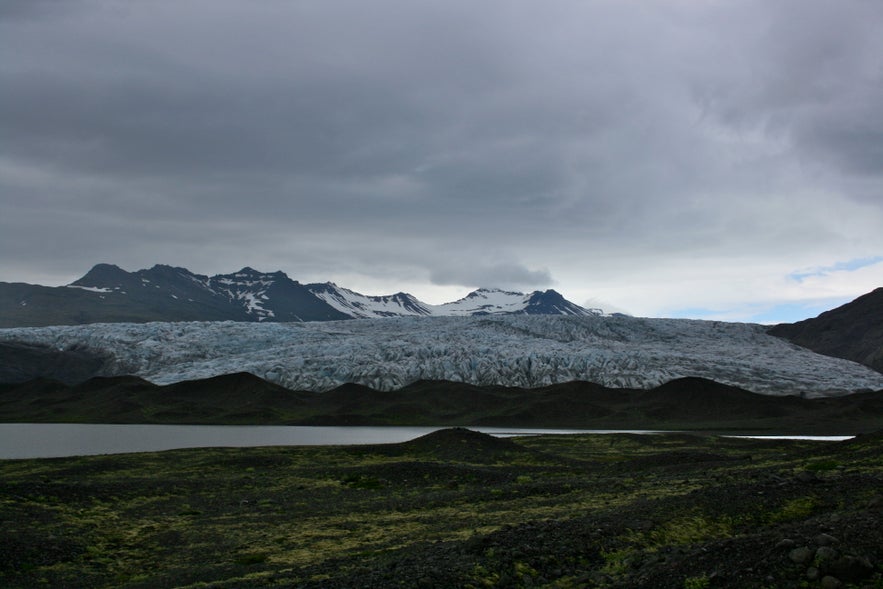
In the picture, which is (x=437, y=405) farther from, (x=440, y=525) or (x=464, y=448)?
(x=440, y=525)

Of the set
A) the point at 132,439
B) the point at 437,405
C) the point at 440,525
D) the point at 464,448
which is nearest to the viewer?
the point at 440,525

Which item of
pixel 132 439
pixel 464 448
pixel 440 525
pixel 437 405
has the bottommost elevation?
pixel 132 439

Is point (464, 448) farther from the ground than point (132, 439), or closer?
farther from the ground

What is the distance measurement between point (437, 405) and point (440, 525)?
5281 inches

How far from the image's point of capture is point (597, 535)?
23359mm

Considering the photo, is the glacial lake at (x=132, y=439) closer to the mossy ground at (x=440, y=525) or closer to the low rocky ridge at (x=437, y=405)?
the low rocky ridge at (x=437, y=405)

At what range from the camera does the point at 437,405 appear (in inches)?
6471

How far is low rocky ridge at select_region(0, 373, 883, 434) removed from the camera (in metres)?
148

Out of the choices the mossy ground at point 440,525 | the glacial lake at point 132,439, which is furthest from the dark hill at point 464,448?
the glacial lake at point 132,439

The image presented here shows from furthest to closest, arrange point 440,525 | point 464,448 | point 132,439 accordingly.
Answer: point 132,439, point 464,448, point 440,525

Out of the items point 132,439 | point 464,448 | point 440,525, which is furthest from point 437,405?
point 440,525

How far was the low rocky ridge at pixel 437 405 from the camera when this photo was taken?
148 m

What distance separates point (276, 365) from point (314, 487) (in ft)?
473

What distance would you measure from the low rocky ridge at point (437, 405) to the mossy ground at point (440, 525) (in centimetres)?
9689
